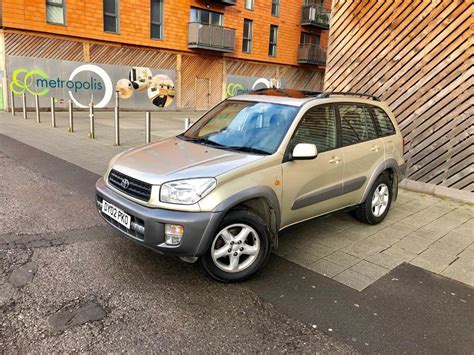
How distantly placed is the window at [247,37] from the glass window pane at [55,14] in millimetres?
11892

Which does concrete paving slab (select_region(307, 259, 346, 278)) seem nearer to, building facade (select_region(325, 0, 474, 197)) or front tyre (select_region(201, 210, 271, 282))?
front tyre (select_region(201, 210, 271, 282))

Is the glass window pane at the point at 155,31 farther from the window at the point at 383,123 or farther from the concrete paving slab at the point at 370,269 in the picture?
the concrete paving slab at the point at 370,269

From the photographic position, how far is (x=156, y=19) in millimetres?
22391

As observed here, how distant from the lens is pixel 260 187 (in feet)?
11.5

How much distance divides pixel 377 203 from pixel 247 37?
24.1m

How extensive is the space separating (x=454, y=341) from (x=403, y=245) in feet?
5.88

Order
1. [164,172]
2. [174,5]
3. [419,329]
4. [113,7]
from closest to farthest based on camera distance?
[419,329], [164,172], [113,7], [174,5]

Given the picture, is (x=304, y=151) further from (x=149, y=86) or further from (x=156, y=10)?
(x=156, y=10)

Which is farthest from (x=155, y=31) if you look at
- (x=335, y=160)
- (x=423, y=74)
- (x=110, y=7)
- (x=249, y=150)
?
(x=249, y=150)

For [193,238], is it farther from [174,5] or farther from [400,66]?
[174,5]

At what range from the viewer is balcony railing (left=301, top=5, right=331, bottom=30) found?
1166 inches

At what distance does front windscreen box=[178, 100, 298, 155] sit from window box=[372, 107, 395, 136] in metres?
1.62

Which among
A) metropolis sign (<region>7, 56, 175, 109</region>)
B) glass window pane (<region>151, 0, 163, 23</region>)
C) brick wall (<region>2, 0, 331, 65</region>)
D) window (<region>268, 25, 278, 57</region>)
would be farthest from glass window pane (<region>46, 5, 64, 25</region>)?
window (<region>268, 25, 278, 57</region>)

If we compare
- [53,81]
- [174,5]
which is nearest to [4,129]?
[53,81]
